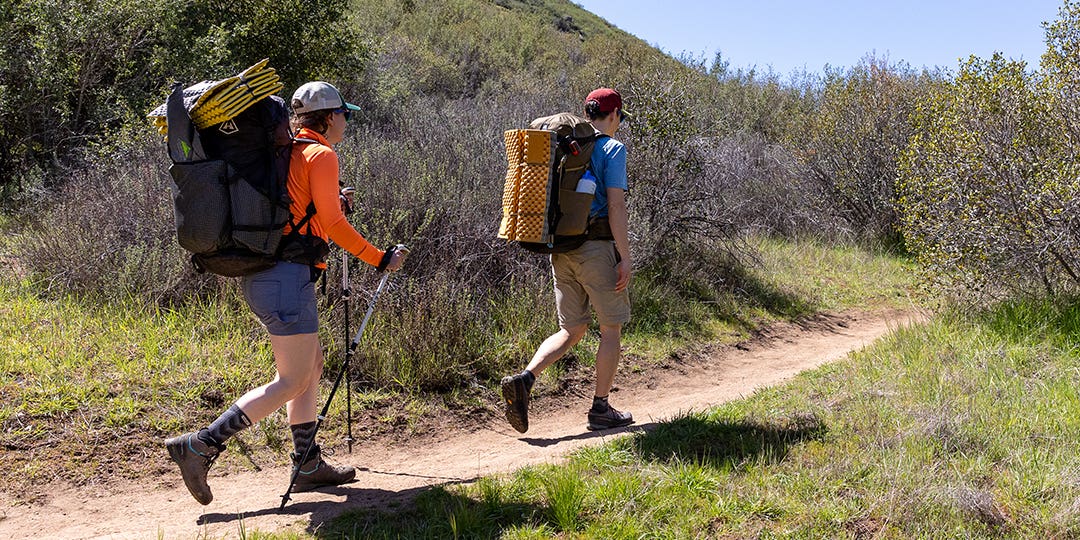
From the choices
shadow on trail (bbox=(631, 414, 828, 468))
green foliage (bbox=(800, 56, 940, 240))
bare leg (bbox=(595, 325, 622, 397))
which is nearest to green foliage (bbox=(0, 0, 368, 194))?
bare leg (bbox=(595, 325, 622, 397))

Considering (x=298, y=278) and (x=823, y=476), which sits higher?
(x=298, y=278)

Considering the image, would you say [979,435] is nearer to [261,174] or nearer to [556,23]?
[261,174]

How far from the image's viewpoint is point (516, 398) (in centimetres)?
477

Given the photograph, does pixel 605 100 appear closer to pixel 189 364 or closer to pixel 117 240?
pixel 189 364

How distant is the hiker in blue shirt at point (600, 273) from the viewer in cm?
455

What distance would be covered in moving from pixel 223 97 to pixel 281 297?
878 millimetres

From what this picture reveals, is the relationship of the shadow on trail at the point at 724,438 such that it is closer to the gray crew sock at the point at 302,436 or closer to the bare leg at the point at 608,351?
the bare leg at the point at 608,351

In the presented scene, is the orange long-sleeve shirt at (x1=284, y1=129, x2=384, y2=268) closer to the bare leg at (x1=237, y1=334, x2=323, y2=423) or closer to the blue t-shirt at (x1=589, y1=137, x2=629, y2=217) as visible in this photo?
the bare leg at (x1=237, y1=334, x2=323, y2=423)

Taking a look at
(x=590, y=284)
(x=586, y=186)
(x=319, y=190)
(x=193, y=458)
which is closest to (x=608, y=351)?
(x=590, y=284)

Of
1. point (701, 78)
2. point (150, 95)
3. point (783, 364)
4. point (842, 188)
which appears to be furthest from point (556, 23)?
point (783, 364)

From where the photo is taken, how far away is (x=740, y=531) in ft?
11.4

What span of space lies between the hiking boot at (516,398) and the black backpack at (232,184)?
178 centimetres

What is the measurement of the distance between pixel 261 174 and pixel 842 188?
11521 mm

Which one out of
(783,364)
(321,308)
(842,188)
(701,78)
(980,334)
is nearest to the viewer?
(321,308)
